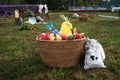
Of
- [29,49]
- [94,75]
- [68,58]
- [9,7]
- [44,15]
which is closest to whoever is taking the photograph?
[94,75]

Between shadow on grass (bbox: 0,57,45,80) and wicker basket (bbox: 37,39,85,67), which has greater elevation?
wicker basket (bbox: 37,39,85,67)

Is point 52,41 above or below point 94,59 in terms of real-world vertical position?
above

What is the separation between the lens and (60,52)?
4402 mm

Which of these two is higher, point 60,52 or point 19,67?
point 60,52

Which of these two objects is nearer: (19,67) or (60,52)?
(60,52)

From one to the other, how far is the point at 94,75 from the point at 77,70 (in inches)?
13.4

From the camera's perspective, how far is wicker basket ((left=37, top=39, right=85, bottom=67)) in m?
4.39

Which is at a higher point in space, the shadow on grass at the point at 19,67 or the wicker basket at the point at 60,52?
the wicker basket at the point at 60,52

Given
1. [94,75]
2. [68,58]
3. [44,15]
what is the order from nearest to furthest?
[94,75] < [68,58] < [44,15]

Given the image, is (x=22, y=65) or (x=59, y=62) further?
(x=22, y=65)

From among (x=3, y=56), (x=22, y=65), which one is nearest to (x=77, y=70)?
(x=22, y=65)

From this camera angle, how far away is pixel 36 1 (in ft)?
117

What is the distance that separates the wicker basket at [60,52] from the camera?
439cm

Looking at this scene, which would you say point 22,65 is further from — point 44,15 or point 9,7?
point 9,7
